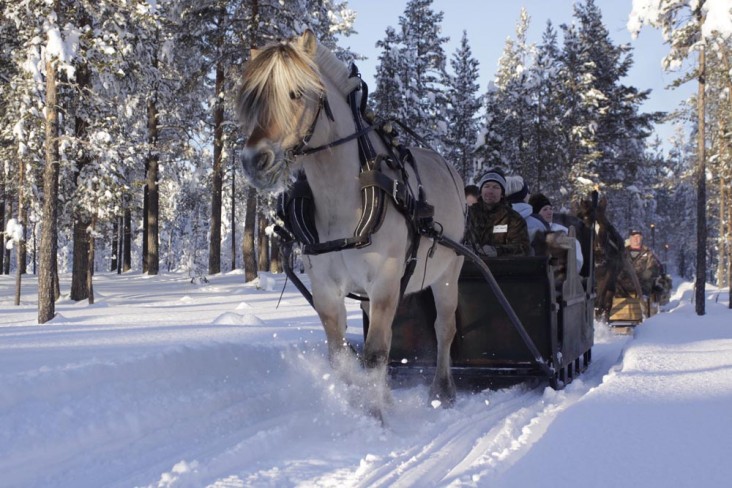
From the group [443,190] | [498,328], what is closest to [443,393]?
[498,328]

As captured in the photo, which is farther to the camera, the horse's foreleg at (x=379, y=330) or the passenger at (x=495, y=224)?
the passenger at (x=495, y=224)

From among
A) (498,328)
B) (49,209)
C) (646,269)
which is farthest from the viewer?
(646,269)

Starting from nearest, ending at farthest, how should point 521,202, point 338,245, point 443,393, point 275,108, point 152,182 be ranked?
point 275,108
point 338,245
point 443,393
point 521,202
point 152,182

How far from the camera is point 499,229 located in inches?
307

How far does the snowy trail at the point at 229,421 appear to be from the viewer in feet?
13.0

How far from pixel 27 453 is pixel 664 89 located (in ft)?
76.5

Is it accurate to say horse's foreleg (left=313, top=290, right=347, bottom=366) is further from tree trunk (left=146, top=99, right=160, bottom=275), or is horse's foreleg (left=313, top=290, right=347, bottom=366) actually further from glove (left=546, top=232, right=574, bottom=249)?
tree trunk (left=146, top=99, right=160, bottom=275)

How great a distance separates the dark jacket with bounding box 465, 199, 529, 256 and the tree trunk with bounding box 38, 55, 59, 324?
33.8ft

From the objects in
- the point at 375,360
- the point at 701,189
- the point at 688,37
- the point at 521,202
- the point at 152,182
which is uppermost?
the point at 688,37

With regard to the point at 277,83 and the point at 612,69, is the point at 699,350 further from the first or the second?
the point at 612,69

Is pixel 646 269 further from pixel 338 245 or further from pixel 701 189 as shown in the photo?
pixel 338 245

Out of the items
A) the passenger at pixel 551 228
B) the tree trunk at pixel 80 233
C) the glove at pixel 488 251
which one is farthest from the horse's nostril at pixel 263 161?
the tree trunk at pixel 80 233

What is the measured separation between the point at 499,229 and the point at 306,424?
11.9 ft

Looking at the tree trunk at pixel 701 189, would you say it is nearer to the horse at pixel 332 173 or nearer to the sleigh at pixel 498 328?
the sleigh at pixel 498 328
